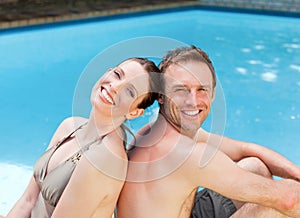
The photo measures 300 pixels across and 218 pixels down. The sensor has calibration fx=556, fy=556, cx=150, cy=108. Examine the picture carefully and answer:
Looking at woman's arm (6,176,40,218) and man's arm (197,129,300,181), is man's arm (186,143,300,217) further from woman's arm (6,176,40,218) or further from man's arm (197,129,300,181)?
woman's arm (6,176,40,218)

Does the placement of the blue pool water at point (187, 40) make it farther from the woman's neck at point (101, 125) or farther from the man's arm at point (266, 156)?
the woman's neck at point (101, 125)

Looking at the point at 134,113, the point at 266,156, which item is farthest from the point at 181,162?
Result: the point at 266,156

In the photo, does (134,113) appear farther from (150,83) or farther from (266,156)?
(266,156)

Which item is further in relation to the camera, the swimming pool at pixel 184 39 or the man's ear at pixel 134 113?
the swimming pool at pixel 184 39

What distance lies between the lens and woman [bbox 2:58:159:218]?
60.2 inches

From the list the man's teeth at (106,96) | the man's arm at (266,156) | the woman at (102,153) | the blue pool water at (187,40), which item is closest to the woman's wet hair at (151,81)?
the woman at (102,153)

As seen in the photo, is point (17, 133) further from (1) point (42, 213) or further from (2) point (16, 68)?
(1) point (42, 213)

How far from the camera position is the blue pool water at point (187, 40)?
4.59 meters

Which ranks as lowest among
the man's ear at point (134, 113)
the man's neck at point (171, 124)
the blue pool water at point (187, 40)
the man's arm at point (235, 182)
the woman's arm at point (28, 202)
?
the blue pool water at point (187, 40)

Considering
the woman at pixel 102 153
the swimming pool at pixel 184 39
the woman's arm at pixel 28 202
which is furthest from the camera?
the swimming pool at pixel 184 39

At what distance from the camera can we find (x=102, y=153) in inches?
60.7

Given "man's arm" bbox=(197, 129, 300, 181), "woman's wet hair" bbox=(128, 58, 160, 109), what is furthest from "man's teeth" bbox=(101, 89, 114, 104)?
"man's arm" bbox=(197, 129, 300, 181)

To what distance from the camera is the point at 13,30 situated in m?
7.88

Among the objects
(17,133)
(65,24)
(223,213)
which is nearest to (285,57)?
(65,24)
